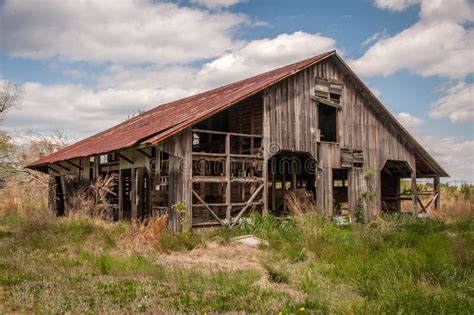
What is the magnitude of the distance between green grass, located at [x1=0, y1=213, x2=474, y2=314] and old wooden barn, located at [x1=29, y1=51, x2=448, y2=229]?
145 inches

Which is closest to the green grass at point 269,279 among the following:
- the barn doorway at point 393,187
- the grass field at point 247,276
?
the grass field at point 247,276

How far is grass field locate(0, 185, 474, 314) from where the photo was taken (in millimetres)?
6211

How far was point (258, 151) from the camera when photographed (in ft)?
56.5

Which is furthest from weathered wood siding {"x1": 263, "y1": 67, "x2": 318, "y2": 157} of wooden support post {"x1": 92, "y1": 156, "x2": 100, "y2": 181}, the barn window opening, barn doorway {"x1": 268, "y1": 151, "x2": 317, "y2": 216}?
wooden support post {"x1": 92, "y1": 156, "x2": 100, "y2": 181}

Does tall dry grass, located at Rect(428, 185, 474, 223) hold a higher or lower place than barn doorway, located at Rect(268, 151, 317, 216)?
lower

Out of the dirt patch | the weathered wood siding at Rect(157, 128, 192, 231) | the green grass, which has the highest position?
the weathered wood siding at Rect(157, 128, 192, 231)

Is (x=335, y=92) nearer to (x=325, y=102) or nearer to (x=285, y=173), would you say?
(x=325, y=102)

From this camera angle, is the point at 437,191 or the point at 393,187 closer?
the point at 437,191

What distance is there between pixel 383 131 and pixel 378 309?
16964mm

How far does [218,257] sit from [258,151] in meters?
6.42

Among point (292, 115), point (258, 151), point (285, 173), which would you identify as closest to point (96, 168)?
point (258, 151)

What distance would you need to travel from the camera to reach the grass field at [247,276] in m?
6.21

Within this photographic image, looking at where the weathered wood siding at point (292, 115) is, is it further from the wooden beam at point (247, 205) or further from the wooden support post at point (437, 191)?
the wooden support post at point (437, 191)

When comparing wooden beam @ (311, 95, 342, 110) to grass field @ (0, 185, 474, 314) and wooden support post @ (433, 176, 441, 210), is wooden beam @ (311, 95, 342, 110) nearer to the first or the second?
grass field @ (0, 185, 474, 314)
